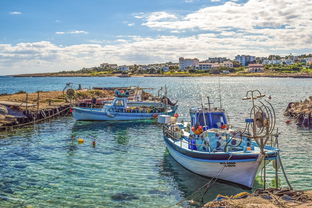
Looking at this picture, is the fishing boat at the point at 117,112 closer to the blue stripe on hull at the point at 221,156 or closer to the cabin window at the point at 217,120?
the cabin window at the point at 217,120

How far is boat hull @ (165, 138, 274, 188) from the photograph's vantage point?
16.8 m

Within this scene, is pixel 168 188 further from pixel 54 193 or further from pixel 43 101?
pixel 43 101

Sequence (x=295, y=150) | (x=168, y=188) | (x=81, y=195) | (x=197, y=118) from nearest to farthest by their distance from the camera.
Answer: (x=81, y=195)
(x=168, y=188)
(x=197, y=118)
(x=295, y=150)

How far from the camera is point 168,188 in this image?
59.5ft

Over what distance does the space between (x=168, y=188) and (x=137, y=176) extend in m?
2.75

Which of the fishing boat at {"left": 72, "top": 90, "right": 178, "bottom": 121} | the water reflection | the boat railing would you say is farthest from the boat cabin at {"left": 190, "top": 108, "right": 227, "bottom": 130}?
the fishing boat at {"left": 72, "top": 90, "right": 178, "bottom": 121}

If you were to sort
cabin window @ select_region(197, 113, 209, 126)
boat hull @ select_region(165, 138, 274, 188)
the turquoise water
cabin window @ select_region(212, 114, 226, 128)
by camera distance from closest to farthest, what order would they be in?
the turquoise water, boat hull @ select_region(165, 138, 274, 188), cabin window @ select_region(197, 113, 209, 126), cabin window @ select_region(212, 114, 226, 128)

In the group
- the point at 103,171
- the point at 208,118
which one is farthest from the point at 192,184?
the point at 103,171

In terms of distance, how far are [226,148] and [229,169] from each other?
1.23 metres

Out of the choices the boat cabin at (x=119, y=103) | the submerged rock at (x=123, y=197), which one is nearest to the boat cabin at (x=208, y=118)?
the submerged rock at (x=123, y=197)

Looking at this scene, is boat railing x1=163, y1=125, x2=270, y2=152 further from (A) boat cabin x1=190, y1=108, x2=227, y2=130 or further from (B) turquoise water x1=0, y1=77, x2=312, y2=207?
(A) boat cabin x1=190, y1=108, x2=227, y2=130

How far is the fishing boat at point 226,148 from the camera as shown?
15877 millimetres

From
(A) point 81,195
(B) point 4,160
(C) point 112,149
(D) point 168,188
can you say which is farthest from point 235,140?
(B) point 4,160

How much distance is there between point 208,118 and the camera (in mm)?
21938
